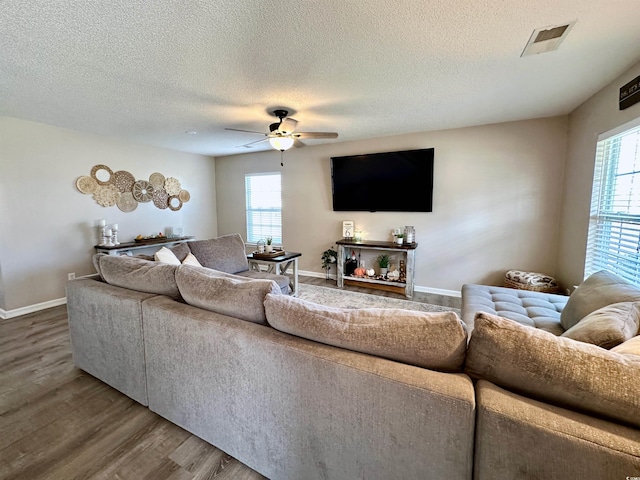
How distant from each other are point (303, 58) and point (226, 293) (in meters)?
1.72

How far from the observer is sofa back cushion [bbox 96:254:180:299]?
1747 mm

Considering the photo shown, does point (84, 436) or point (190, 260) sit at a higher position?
point (190, 260)

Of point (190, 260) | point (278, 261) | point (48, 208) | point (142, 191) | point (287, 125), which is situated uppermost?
point (287, 125)

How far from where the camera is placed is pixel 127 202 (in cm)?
439

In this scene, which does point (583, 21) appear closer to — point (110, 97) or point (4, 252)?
point (110, 97)

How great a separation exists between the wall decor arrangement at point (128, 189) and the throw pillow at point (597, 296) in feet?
17.8

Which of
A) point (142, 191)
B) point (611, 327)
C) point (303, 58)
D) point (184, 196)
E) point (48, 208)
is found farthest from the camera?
point (184, 196)

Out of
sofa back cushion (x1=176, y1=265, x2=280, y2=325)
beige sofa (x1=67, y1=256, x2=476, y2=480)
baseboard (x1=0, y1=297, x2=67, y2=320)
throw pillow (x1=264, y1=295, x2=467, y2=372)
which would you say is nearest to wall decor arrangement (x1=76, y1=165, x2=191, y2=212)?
baseboard (x1=0, y1=297, x2=67, y2=320)

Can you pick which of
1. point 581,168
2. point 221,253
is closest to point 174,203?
point 221,253

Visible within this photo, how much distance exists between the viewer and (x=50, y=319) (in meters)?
3.19

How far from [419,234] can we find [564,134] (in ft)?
6.75

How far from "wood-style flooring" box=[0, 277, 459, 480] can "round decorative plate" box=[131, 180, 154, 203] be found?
2.87 metres

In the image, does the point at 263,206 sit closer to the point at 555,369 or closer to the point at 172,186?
the point at 172,186

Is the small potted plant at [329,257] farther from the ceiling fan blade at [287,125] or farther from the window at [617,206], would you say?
the window at [617,206]
